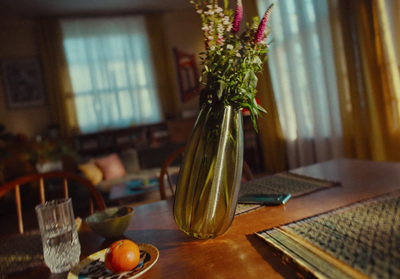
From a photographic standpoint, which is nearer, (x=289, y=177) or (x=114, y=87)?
(x=289, y=177)

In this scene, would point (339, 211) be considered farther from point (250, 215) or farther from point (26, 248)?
point (26, 248)

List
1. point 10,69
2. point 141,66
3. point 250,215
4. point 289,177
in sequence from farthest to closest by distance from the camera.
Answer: point 141,66
point 10,69
point 289,177
point 250,215

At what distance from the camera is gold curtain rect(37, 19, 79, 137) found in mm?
5246

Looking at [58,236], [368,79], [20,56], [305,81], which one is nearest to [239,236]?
[58,236]

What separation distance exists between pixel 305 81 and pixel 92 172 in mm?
2877

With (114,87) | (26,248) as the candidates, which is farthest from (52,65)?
(26,248)

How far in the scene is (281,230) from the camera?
0.70 m

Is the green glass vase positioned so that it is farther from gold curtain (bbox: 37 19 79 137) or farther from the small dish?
gold curtain (bbox: 37 19 79 137)

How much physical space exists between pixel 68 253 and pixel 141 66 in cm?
535

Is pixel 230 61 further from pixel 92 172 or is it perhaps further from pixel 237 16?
pixel 92 172

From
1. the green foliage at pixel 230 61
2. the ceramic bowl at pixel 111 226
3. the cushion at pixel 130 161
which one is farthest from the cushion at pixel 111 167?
the green foliage at pixel 230 61

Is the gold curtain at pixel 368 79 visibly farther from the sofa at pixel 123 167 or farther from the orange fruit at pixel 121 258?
the orange fruit at pixel 121 258

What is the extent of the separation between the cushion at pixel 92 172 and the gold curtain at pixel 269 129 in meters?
2.33

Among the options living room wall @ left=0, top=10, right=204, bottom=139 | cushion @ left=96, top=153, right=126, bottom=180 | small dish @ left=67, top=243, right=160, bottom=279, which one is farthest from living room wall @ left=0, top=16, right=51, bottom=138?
small dish @ left=67, top=243, right=160, bottom=279
